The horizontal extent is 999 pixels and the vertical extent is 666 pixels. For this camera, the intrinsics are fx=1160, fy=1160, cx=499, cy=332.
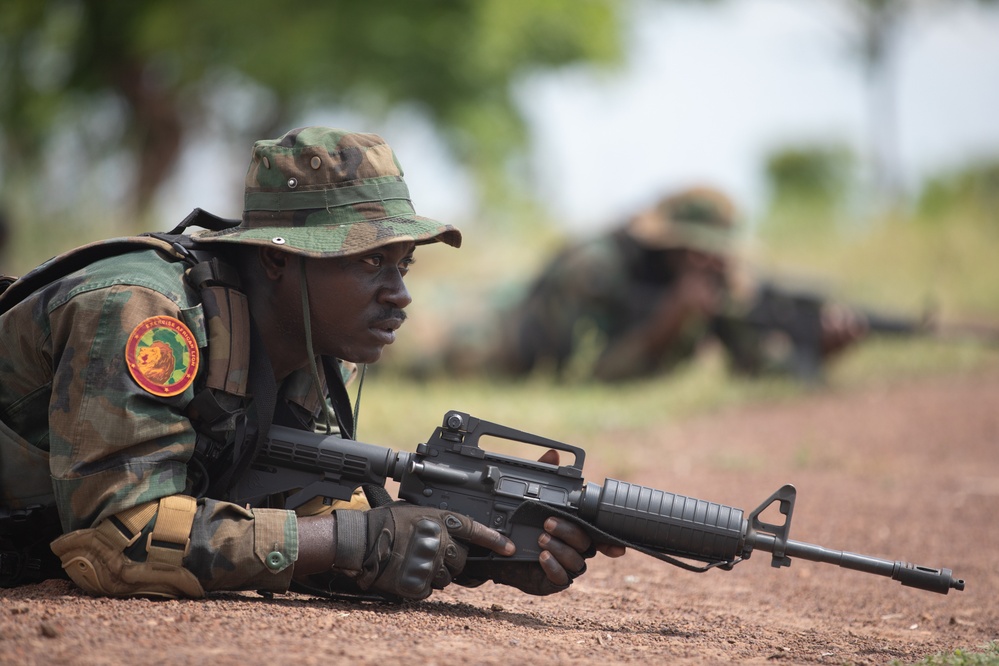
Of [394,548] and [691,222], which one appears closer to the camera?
[394,548]

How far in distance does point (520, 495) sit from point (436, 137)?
17.1m

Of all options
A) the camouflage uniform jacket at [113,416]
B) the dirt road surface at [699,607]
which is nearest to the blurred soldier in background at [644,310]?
the dirt road surface at [699,607]

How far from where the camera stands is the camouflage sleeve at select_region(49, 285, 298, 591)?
9.23 feet

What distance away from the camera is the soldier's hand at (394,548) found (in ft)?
9.92

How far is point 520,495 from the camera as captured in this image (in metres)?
3.18

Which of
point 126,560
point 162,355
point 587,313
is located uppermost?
point 587,313

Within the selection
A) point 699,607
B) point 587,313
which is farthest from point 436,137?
point 699,607

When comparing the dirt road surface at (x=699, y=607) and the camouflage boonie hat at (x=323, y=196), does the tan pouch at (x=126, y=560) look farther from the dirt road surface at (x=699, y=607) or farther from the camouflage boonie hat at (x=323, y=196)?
the camouflage boonie hat at (x=323, y=196)

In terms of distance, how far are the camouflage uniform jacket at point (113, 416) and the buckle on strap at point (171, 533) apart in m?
0.02

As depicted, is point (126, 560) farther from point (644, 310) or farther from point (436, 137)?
point (436, 137)

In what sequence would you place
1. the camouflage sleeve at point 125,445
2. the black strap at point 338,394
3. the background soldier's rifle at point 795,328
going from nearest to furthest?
the camouflage sleeve at point 125,445, the black strap at point 338,394, the background soldier's rifle at point 795,328

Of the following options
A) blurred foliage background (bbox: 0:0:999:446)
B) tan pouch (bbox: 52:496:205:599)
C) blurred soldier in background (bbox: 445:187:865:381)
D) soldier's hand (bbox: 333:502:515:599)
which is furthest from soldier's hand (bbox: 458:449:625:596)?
blurred soldier in background (bbox: 445:187:865:381)

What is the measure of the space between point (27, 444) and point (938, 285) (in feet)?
37.0

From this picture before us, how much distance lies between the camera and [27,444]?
303 cm
